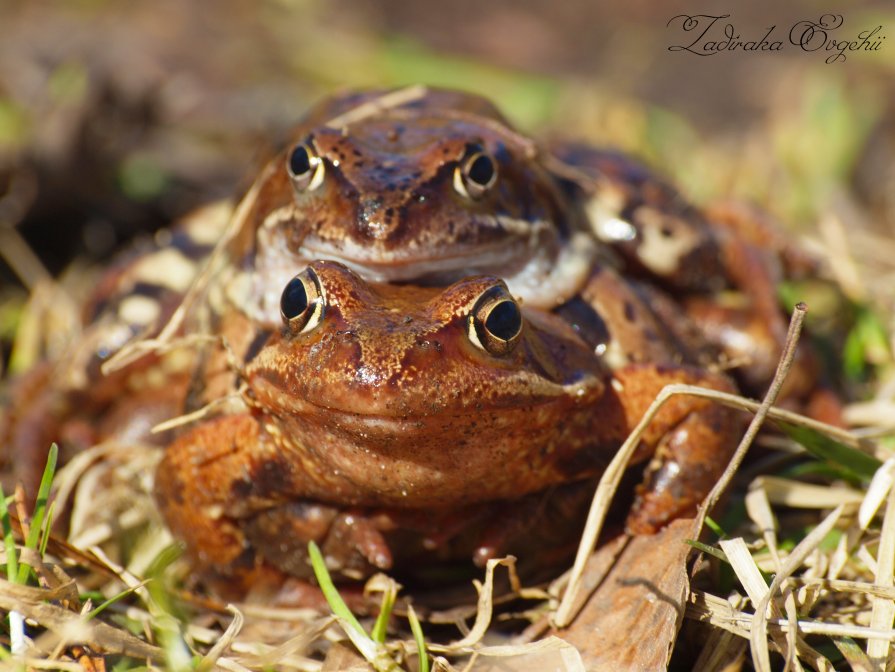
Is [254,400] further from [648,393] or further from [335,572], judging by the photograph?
[648,393]

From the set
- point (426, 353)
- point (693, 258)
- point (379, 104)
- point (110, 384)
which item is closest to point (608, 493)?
point (426, 353)

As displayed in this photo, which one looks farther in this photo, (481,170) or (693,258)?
(693,258)

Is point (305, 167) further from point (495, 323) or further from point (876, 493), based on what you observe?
point (876, 493)

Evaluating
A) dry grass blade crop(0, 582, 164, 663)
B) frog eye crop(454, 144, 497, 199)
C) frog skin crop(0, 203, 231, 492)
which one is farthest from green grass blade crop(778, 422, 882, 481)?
frog skin crop(0, 203, 231, 492)

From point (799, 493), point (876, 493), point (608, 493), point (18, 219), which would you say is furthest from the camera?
point (18, 219)

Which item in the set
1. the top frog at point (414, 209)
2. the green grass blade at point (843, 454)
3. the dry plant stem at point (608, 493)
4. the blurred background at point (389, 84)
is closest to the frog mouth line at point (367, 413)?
the dry plant stem at point (608, 493)

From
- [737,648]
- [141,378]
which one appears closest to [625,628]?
[737,648]

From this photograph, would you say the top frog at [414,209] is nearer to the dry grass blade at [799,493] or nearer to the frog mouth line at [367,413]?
the frog mouth line at [367,413]

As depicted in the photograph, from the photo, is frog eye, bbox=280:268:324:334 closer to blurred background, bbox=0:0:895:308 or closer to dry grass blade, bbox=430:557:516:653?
dry grass blade, bbox=430:557:516:653
